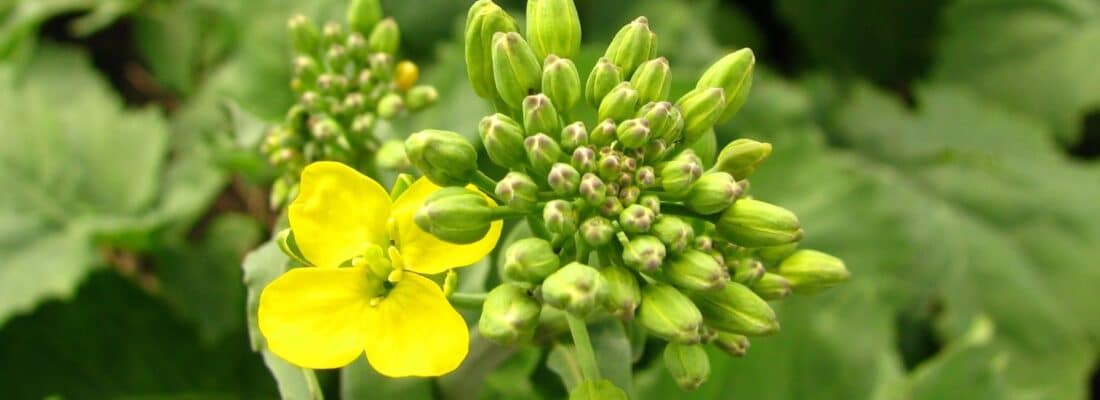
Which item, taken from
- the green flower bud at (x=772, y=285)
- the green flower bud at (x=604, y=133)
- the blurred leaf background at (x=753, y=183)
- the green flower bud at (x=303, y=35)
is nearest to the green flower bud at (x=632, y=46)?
the green flower bud at (x=604, y=133)

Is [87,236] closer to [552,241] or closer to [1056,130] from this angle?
[552,241]

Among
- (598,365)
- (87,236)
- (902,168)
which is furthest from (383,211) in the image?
(902,168)

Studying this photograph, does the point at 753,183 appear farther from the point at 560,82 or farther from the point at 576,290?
the point at 576,290

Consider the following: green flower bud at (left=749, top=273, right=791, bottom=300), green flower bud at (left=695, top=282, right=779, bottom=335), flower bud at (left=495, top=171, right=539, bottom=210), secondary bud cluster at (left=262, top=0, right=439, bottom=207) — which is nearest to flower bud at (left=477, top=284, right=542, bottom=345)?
flower bud at (left=495, top=171, right=539, bottom=210)

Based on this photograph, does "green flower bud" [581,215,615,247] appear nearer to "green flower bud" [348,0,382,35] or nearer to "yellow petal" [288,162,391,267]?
"yellow petal" [288,162,391,267]

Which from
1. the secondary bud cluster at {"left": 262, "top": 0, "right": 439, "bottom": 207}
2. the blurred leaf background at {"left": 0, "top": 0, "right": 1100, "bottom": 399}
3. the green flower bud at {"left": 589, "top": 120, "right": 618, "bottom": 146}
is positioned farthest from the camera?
the blurred leaf background at {"left": 0, "top": 0, "right": 1100, "bottom": 399}

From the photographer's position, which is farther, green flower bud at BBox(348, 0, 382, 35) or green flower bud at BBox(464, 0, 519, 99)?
green flower bud at BBox(348, 0, 382, 35)
